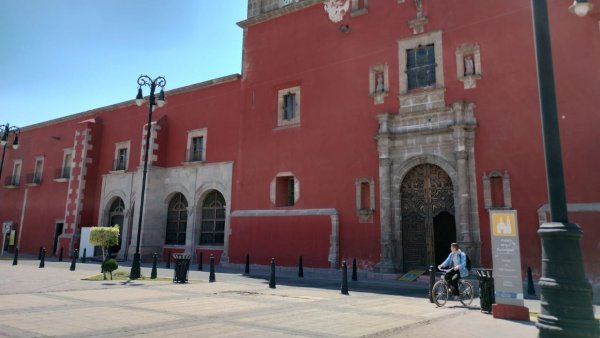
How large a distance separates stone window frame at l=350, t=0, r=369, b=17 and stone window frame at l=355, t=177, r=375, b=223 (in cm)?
677

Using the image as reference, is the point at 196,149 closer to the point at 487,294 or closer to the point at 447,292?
the point at 447,292

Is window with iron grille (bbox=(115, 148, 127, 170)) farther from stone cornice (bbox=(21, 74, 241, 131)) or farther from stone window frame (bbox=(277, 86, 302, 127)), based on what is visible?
stone window frame (bbox=(277, 86, 302, 127))

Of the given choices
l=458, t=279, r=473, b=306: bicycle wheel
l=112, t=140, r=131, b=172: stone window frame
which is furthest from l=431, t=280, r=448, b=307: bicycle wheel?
l=112, t=140, r=131, b=172: stone window frame

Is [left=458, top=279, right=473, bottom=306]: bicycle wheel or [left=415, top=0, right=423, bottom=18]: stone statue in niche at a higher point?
[left=415, top=0, right=423, bottom=18]: stone statue in niche

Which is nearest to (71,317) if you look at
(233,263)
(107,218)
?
(233,263)

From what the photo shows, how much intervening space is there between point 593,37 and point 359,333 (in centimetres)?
1221

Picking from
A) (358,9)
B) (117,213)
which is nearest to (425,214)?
(358,9)

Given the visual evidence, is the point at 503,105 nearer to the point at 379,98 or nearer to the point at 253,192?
the point at 379,98

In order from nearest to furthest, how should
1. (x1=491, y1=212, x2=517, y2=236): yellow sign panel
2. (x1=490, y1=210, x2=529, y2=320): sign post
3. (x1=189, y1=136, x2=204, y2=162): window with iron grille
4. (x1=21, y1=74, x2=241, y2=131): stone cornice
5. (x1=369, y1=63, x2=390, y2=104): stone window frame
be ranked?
(x1=490, y1=210, x2=529, y2=320): sign post, (x1=491, y1=212, x2=517, y2=236): yellow sign panel, (x1=369, y1=63, x2=390, y2=104): stone window frame, (x1=21, y1=74, x2=241, y2=131): stone cornice, (x1=189, y1=136, x2=204, y2=162): window with iron grille

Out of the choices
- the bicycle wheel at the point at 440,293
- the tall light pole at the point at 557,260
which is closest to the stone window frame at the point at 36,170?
the bicycle wheel at the point at 440,293

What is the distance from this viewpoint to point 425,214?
14.9 m

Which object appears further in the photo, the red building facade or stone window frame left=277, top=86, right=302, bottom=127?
stone window frame left=277, top=86, right=302, bottom=127

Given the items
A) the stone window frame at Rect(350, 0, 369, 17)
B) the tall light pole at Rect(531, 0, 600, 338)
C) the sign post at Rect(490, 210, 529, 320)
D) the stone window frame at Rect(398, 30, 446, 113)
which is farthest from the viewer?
the stone window frame at Rect(350, 0, 369, 17)

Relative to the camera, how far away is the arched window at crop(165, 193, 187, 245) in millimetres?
22359
